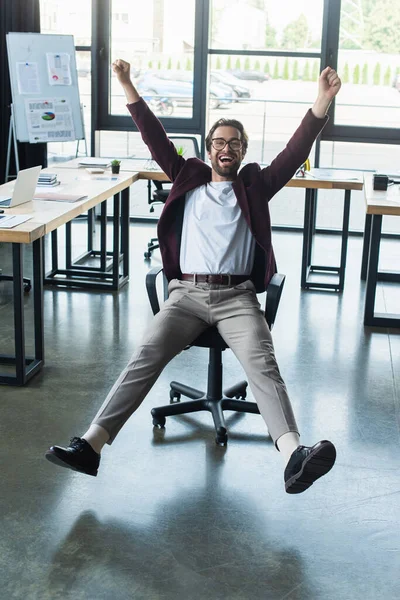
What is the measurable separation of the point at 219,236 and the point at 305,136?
0.52 meters

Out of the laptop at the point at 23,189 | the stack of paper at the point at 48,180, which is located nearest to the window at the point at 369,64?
the stack of paper at the point at 48,180

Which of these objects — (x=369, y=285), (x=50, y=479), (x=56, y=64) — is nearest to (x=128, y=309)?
A: (x=369, y=285)

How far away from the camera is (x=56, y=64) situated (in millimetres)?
6527

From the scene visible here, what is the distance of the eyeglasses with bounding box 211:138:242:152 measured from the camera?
3328mm

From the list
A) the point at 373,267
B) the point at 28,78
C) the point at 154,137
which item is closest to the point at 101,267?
the point at 28,78

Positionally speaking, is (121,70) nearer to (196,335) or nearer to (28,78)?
(196,335)

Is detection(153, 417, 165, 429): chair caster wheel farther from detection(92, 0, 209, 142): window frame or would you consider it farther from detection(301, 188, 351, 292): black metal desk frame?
detection(92, 0, 209, 142): window frame

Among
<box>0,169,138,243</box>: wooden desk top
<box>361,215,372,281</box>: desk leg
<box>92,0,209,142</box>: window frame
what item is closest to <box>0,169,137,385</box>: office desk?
<box>0,169,138,243</box>: wooden desk top

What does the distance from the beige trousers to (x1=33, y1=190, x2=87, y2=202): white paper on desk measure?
1.19 metres

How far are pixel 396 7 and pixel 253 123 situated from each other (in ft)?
4.96

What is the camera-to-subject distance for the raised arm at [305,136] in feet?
10.6

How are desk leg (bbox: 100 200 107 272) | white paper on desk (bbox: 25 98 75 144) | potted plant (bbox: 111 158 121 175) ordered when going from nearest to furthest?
potted plant (bbox: 111 158 121 175) < desk leg (bbox: 100 200 107 272) < white paper on desk (bbox: 25 98 75 144)

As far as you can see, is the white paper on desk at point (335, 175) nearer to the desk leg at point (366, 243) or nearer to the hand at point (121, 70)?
the desk leg at point (366, 243)

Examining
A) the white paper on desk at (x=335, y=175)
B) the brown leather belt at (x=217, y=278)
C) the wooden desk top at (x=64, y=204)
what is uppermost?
the white paper on desk at (x=335, y=175)
